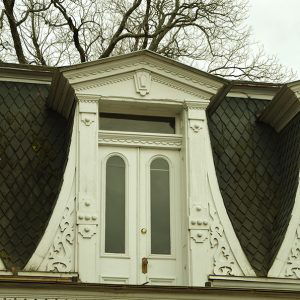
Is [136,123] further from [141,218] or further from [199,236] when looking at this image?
[199,236]

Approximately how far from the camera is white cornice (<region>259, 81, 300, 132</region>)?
42.7 feet

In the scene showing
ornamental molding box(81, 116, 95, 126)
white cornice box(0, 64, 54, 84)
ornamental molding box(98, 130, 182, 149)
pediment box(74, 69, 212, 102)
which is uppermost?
white cornice box(0, 64, 54, 84)

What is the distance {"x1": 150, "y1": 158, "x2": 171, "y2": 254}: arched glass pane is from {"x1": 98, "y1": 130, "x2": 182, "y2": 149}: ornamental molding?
24cm

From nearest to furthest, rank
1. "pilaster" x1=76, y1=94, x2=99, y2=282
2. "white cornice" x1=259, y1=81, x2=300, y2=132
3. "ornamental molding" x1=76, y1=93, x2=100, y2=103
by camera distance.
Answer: "pilaster" x1=76, y1=94, x2=99, y2=282 → "ornamental molding" x1=76, y1=93, x2=100, y2=103 → "white cornice" x1=259, y1=81, x2=300, y2=132

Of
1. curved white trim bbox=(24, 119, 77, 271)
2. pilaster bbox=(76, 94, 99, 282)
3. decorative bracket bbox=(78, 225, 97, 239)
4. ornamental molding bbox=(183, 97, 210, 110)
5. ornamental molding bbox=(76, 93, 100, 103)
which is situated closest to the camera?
curved white trim bbox=(24, 119, 77, 271)

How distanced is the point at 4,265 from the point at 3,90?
10.4 feet

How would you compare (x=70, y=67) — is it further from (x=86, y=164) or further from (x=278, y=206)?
(x=278, y=206)

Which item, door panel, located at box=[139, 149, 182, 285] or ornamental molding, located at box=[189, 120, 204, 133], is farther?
ornamental molding, located at box=[189, 120, 204, 133]

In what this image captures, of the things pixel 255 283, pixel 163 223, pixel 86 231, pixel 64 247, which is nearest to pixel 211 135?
pixel 163 223

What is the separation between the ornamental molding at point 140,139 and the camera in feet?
40.8

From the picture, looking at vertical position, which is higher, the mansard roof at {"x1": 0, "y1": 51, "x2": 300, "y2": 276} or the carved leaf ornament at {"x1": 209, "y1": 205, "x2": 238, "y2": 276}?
the mansard roof at {"x1": 0, "y1": 51, "x2": 300, "y2": 276}

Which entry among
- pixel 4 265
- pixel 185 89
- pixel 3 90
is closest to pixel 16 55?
pixel 3 90

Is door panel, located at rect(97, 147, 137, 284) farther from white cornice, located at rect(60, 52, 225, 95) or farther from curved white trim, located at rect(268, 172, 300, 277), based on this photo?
curved white trim, located at rect(268, 172, 300, 277)

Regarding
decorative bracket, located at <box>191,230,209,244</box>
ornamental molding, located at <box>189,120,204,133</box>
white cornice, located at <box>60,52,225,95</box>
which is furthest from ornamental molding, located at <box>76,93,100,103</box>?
decorative bracket, located at <box>191,230,209,244</box>
